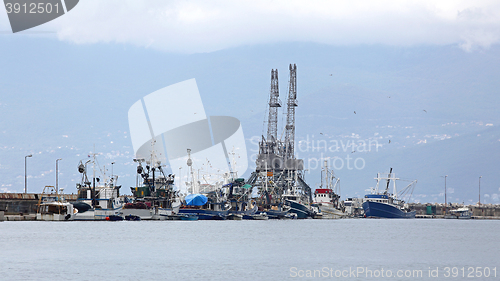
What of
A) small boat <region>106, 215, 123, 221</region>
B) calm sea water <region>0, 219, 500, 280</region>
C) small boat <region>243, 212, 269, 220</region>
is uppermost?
calm sea water <region>0, 219, 500, 280</region>

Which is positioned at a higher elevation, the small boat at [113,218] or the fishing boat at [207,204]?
the fishing boat at [207,204]

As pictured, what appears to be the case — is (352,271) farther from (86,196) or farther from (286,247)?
(86,196)

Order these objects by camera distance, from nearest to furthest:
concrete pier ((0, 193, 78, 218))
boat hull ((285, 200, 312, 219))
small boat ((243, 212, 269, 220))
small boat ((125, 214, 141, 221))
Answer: concrete pier ((0, 193, 78, 218)) → small boat ((125, 214, 141, 221)) → small boat ((243, 212, 269, 220)) → boat hull ((285, 200, 312, 219))

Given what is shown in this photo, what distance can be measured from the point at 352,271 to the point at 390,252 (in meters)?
18.2

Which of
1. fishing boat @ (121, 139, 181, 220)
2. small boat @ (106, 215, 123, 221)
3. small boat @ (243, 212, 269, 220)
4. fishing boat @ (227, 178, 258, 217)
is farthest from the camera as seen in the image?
small boat @ (243, 212, 269, 220)

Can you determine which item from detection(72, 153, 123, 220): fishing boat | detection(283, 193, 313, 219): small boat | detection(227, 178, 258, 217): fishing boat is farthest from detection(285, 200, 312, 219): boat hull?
detection(72, 153, 123, 220): fishing boat

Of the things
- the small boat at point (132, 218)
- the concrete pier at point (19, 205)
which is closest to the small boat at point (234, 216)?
the small boat at point (132, 218)

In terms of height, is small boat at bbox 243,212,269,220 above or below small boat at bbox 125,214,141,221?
below

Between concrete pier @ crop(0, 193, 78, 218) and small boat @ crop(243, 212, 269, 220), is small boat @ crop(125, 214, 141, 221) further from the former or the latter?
small boat @ crop(243, 212, 269, 220)

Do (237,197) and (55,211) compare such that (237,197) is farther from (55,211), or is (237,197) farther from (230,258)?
(230,258)

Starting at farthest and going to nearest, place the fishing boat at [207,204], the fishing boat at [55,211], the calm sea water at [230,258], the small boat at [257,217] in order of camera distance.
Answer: the small boat at [257,217], the fishing boat at [207,204], the fishing boat at [55,211], the calm sea water at [230,258]

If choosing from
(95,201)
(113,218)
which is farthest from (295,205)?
(95,201)

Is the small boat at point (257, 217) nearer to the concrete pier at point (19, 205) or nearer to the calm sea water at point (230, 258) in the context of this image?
the concrete pier at point (19, 205)

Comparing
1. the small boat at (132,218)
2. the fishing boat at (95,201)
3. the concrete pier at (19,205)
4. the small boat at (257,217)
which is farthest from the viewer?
the small boat at (257,217)
